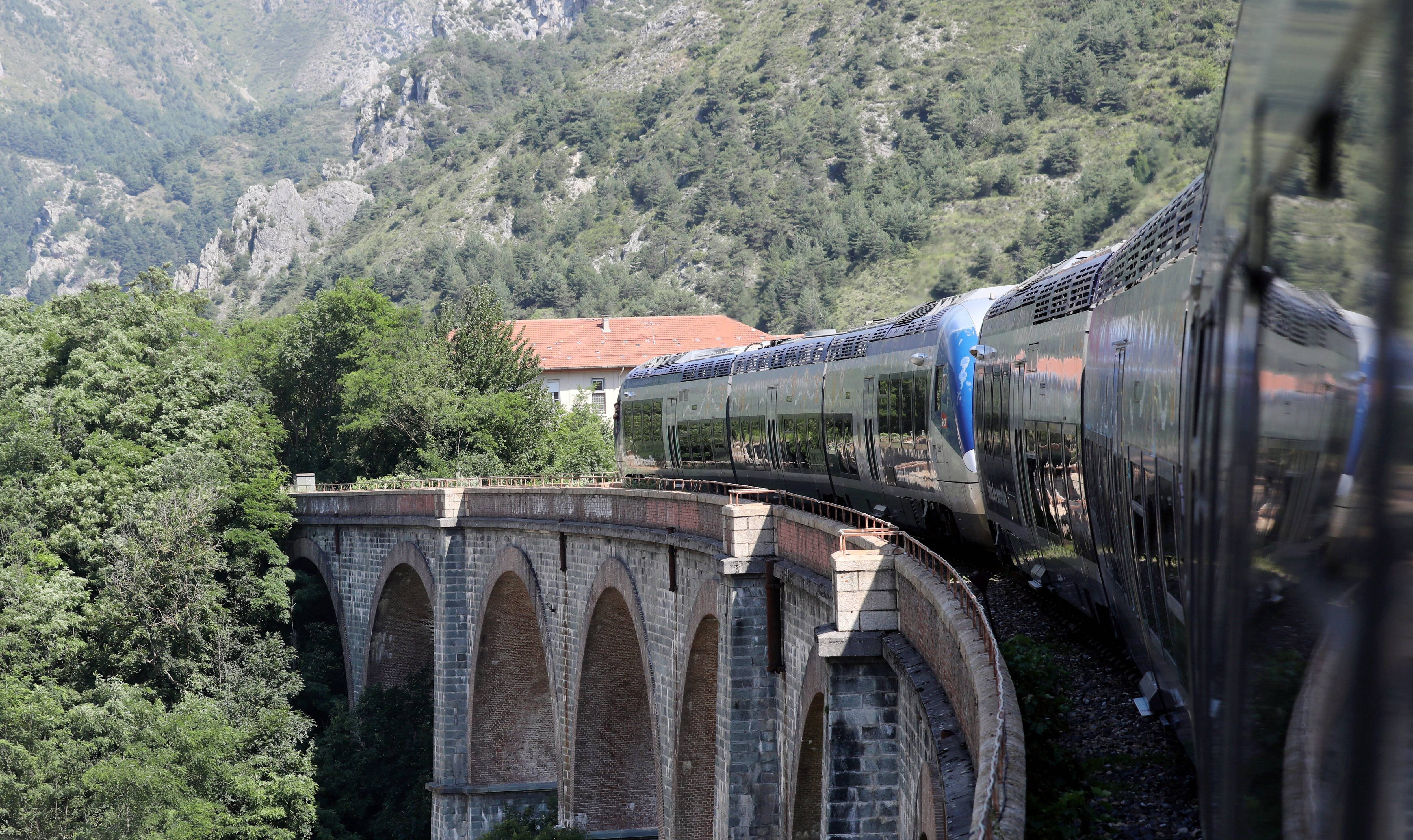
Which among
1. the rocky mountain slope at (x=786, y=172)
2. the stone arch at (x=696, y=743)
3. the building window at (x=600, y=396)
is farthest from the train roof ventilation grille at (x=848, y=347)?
the building window at (x=600, y=396)

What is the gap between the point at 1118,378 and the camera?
8727mm

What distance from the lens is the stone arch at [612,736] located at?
26469 mm

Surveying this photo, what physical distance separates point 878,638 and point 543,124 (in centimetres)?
15165

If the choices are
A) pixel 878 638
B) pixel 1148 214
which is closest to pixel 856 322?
pixel 1148 214

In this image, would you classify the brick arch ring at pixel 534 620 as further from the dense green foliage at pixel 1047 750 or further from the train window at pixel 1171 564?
the train window at pixel 1171 564

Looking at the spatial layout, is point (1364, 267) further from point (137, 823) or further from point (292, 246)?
point (292, 246)

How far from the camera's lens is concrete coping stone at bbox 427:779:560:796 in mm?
32281

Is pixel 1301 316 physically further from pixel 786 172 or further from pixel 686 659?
pixel 786 172

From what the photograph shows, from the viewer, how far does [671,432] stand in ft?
97.9

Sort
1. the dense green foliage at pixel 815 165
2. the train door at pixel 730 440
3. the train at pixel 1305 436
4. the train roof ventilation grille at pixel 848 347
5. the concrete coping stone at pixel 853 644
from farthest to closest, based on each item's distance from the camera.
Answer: the dense green foliage at pixel 815 165
the train door at pixel 730 440
the train roof ventilation grille at pixel 848 347
the concrete coping stone at pixel 853 644
the train at pixel 1305 436

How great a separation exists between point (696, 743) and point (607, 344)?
61607 millimetres

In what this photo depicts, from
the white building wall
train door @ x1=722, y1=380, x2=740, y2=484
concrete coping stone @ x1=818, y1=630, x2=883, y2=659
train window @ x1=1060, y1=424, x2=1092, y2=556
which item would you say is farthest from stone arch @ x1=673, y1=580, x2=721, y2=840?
the white building wall

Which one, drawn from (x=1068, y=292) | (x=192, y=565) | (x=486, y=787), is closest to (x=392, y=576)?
(x=192, y=565)

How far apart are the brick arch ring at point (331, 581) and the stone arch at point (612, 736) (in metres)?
16.6
